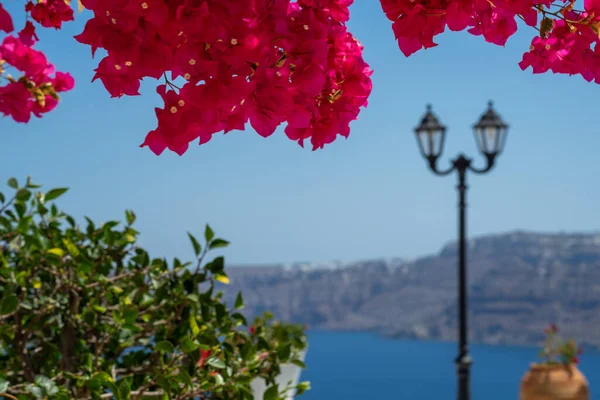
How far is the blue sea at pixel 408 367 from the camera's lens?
215 feet

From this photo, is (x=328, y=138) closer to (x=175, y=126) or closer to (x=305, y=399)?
(x=175, y=126)

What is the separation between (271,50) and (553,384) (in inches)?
223

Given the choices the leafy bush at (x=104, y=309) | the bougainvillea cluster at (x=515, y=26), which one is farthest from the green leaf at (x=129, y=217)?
the bougainvillea cluster at (x=515, y=26)

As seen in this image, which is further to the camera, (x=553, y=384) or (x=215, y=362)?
(x=553, y=384)

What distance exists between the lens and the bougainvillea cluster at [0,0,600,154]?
Answer: 79 centimetres

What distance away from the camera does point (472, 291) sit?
66125mm

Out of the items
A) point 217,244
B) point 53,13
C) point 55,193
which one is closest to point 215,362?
point 217,244

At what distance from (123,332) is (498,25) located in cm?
122

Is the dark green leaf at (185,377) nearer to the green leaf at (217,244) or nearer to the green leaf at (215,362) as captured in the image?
the green leaf at (215,362)

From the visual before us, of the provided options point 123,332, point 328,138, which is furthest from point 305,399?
point 328,138

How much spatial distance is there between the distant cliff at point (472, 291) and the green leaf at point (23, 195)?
175 feet

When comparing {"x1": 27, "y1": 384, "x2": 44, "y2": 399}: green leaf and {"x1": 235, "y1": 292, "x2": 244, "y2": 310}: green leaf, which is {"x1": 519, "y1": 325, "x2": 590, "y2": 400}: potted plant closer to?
{"x1": 235, "y1": 292, "x2": 244, "y2": 310}: green leaf

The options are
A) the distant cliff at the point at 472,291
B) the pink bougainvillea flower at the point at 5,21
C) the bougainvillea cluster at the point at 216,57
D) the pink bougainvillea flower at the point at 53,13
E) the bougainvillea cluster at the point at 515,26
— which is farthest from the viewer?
the distant cliff at the point at 472,291

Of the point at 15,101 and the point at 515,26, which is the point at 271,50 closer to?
the point at 515,26
